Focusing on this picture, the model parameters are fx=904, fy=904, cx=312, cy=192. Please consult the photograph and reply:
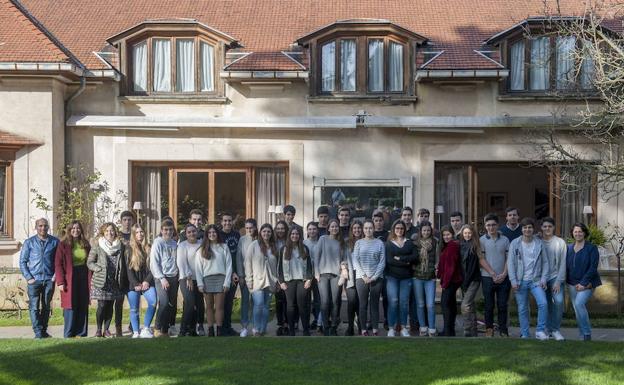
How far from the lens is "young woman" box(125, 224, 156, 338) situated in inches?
521

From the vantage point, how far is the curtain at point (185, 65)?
19594 millimetres

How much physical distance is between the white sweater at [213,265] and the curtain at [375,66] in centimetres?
740

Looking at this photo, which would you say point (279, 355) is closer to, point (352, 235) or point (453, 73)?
point (352, 235)

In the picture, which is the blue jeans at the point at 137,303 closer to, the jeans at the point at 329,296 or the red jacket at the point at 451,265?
the jeans at the point at 329,296

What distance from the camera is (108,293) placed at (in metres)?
13.2

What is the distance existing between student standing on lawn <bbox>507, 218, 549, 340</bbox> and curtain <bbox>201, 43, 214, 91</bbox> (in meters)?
9.02

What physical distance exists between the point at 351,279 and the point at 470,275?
1.76 m

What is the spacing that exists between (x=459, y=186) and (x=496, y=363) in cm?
959

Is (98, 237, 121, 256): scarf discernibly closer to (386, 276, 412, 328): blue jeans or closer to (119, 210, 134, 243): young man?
(119, 210, 134, 243): young man

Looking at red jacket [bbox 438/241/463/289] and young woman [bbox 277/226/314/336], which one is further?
young woman [bbox 277/226/314/336]

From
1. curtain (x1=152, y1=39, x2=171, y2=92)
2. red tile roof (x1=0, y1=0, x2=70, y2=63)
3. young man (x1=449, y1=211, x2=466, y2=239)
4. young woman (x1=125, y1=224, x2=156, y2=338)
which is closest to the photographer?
young woman (x1=125, y1=224, x2=156, y2=338)

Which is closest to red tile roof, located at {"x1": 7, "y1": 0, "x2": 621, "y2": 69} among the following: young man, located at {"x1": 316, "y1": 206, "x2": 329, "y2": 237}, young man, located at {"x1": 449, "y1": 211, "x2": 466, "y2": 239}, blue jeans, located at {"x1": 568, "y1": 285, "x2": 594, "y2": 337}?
young man, located at {"x1": 316, "y1": 206, "x2": 329, "y2": 237}

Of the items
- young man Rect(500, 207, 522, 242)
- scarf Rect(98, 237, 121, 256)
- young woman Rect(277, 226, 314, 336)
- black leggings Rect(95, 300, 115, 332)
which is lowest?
black leggings Rect(95, 300, 115, 332)

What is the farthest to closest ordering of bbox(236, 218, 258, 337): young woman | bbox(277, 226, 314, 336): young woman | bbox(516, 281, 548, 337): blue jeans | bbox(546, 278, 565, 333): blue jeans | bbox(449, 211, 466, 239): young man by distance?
1. bbox(449, 211, 466, 239): young man
2. bbox(236, 218, 258, 337): young woman
3. bbox(277, 226, 314, 336): young woman
4. bbox(546, 278, 565, 333): blue jeans
5. bbox(516, 281, 548, 337): blue jeans
